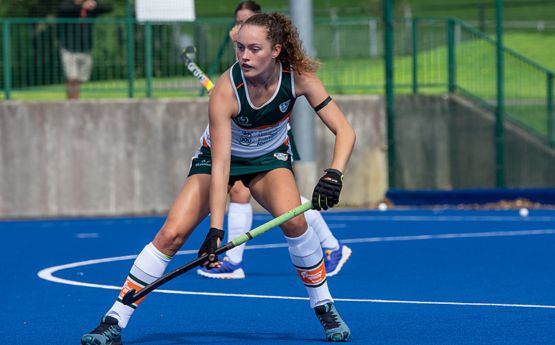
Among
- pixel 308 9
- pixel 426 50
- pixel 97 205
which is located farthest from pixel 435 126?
pixel 97 205

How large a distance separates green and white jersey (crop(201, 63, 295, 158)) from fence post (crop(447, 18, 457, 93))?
36.8ft

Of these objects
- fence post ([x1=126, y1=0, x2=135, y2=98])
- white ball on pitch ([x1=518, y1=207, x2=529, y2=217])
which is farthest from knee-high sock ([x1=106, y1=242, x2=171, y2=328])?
fence post ([x1=126, y1=0, x2=135, y2=98])

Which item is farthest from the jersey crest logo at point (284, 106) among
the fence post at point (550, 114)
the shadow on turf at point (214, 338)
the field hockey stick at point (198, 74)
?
the fence post at point (550, 114)

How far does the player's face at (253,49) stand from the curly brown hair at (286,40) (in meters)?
0.05

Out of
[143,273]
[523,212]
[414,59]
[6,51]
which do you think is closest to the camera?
[143,273]

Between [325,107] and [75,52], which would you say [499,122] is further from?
[325,107]

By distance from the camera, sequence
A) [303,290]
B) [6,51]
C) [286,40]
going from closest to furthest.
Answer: [286,40], [303,290], [6,51]

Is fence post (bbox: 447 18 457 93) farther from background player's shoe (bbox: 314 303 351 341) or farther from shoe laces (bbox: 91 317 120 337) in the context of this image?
shoe laces (bbox: 91 317 120 337)

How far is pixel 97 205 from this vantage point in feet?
55.9

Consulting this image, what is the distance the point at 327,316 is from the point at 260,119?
113cm

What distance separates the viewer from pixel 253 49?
652 centimetres

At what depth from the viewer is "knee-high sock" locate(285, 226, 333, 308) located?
6.89m

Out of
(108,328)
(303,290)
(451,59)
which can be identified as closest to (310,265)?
(108,328)

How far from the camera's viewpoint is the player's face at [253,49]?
256 inches
